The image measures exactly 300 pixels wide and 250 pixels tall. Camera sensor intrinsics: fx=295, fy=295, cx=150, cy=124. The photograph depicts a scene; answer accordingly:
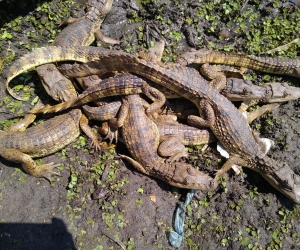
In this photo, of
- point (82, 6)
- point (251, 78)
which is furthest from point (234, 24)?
point (82, 6)

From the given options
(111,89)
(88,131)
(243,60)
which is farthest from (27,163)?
(243,60)

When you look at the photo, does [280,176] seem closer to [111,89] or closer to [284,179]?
[284,179]

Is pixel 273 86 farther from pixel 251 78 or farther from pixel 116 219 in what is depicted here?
pixel 116 219

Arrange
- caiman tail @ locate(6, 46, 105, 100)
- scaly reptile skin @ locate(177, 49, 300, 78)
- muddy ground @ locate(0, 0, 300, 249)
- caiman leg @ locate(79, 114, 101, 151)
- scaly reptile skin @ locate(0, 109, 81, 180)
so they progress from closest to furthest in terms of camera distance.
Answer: muddy ground @ locate(0, 0, 300, 249) < scaly reptile skin @ locate(0, 109, 81, 180) < caiman tail @ locate(6, 46, 105, 100) < caiman leg @ locate(79, 114, 101, 151) < scaly reptile skin @ locate(177, 49, 300, 78)

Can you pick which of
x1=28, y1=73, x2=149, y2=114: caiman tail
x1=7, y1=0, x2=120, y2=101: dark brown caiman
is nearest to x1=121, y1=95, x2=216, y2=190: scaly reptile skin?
x1=28, y1=73, x2=149, y2=114: caiman tail

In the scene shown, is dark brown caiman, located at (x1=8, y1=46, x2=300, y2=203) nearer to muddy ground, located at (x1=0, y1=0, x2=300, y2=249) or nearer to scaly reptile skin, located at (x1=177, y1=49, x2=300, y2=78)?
muddy ground, located at (x1=0, y1=0, x2=300, y2=249)
